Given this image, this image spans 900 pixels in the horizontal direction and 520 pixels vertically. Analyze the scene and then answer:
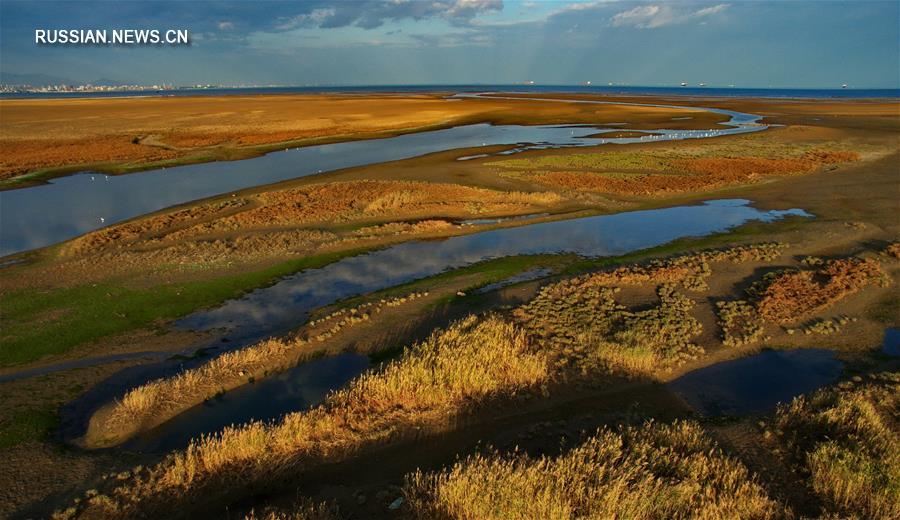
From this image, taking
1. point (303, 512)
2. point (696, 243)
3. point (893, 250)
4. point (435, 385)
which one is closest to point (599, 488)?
point (303, 512)

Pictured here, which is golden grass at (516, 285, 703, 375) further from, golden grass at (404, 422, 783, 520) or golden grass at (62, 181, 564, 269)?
golden grass at (62, 181, 564, 269)

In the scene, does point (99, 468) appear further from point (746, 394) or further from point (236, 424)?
point (746, 394)

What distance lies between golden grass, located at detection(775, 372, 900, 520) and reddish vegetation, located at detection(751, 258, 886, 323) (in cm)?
405

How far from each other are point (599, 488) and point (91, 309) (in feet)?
55.1

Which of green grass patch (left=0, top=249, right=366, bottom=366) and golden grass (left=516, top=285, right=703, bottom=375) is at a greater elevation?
golden grass (left=516, top=285, right=703, bottom=375)

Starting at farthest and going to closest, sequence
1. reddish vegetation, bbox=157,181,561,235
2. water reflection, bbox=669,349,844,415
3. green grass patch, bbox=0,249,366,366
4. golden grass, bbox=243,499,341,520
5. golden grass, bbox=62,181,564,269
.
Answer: reddish vegetation, bbox=157,181,561,235 < golden grass, bbox=62,181,564,269 < green grass patch, bbox=0,249,366,366 < water reflection, bbox=669,349,844,415 < golden grass, bbox=243,499,341,520

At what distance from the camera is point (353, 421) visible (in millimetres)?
10422

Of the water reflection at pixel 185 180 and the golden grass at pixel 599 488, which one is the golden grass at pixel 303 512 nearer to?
the golden grass at pixel 599 488

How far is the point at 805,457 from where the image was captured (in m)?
9.07

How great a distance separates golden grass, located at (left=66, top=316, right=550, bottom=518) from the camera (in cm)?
861

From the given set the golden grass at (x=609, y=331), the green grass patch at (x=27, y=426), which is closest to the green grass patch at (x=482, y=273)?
the golden grass at (x=609, y=331)

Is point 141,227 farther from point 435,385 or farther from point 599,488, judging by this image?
point 599,488

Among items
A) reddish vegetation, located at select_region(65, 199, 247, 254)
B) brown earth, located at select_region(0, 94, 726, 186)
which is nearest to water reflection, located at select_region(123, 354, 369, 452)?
reddish vegetation, located at select_region(65, 199, 247, 254)

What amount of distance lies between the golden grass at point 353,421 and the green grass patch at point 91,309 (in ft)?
24.9
